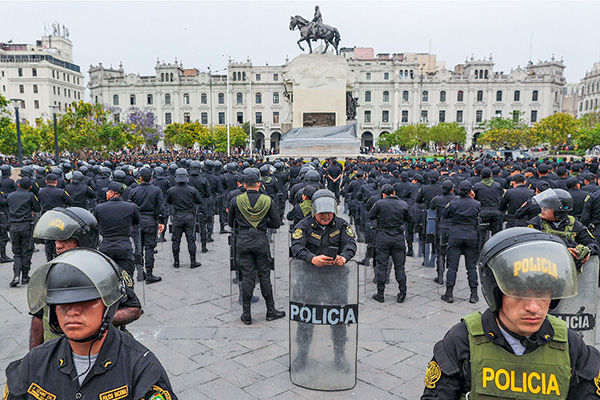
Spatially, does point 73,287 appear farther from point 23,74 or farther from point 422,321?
point 23,74

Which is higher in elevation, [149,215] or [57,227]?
[57,227]

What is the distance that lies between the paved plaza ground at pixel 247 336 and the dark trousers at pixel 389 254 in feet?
1.26

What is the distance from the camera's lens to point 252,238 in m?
5.96

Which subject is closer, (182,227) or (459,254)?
(459,254)

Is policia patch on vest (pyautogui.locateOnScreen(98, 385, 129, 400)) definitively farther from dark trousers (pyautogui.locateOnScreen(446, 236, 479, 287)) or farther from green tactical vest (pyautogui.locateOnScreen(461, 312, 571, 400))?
dark trousers (pyautogui.locateOnScreen(446, 236, 479, 287))

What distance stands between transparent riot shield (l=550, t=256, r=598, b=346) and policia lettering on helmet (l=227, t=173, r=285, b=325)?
11.2 ft

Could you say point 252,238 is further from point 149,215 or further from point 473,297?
point 473,297

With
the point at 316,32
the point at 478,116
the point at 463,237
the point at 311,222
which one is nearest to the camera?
the point at 311,222

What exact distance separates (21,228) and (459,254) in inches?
281

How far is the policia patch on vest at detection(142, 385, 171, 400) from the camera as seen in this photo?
1868 millimetres

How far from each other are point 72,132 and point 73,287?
32.6 m

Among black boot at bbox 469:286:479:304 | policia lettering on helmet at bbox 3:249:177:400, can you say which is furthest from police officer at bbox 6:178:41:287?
black boot at bbox 469:286:479:304

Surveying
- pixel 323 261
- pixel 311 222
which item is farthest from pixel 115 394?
pixel 311 222

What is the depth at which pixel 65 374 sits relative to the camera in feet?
6.26
